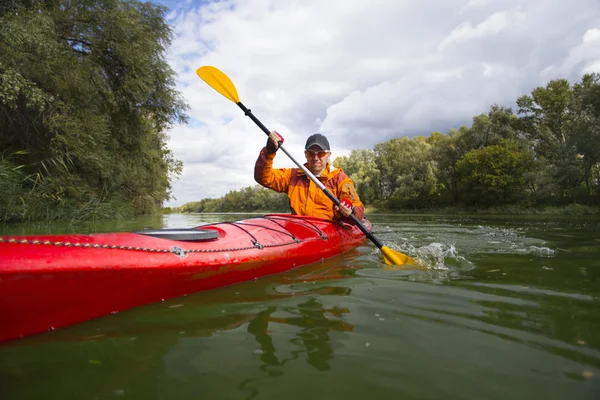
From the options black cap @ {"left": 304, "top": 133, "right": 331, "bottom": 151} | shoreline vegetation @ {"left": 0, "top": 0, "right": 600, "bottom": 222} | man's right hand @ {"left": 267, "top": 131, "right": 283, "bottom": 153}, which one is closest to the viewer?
man's right hand @ {"left": 267, "top": 131, "right": 283, "bottom": 153}

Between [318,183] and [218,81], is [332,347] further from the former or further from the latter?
[218,81]

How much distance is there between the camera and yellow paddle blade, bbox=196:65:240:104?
5492 millimetres

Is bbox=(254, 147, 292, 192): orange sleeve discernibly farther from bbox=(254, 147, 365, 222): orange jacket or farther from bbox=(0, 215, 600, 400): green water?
bbox=(0, 215, 600, 400): green water

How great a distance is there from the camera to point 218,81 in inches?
218

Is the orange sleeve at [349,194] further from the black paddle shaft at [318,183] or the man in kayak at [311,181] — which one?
the black paddle shaft at [318,183]

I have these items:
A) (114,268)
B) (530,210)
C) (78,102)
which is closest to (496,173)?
(530,210)

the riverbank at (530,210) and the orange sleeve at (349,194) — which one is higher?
the orange sleeve at (349,194)

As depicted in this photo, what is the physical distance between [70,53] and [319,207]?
30.0ft

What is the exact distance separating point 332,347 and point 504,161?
1222 inches

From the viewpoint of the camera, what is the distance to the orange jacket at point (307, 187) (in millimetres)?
4867

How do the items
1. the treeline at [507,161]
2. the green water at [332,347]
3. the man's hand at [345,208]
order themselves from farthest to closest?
the treeline at [507,161], the man's hand at [345,208], the green water at [332,347]

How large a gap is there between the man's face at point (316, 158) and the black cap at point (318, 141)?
47 mm

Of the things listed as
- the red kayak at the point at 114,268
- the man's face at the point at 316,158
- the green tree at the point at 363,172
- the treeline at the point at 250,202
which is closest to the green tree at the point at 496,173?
the green tree at the point at 363,172

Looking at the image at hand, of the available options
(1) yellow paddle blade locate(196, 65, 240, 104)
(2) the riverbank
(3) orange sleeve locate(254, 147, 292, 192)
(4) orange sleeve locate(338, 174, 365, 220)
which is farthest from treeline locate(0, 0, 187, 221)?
(2) the riverbank
